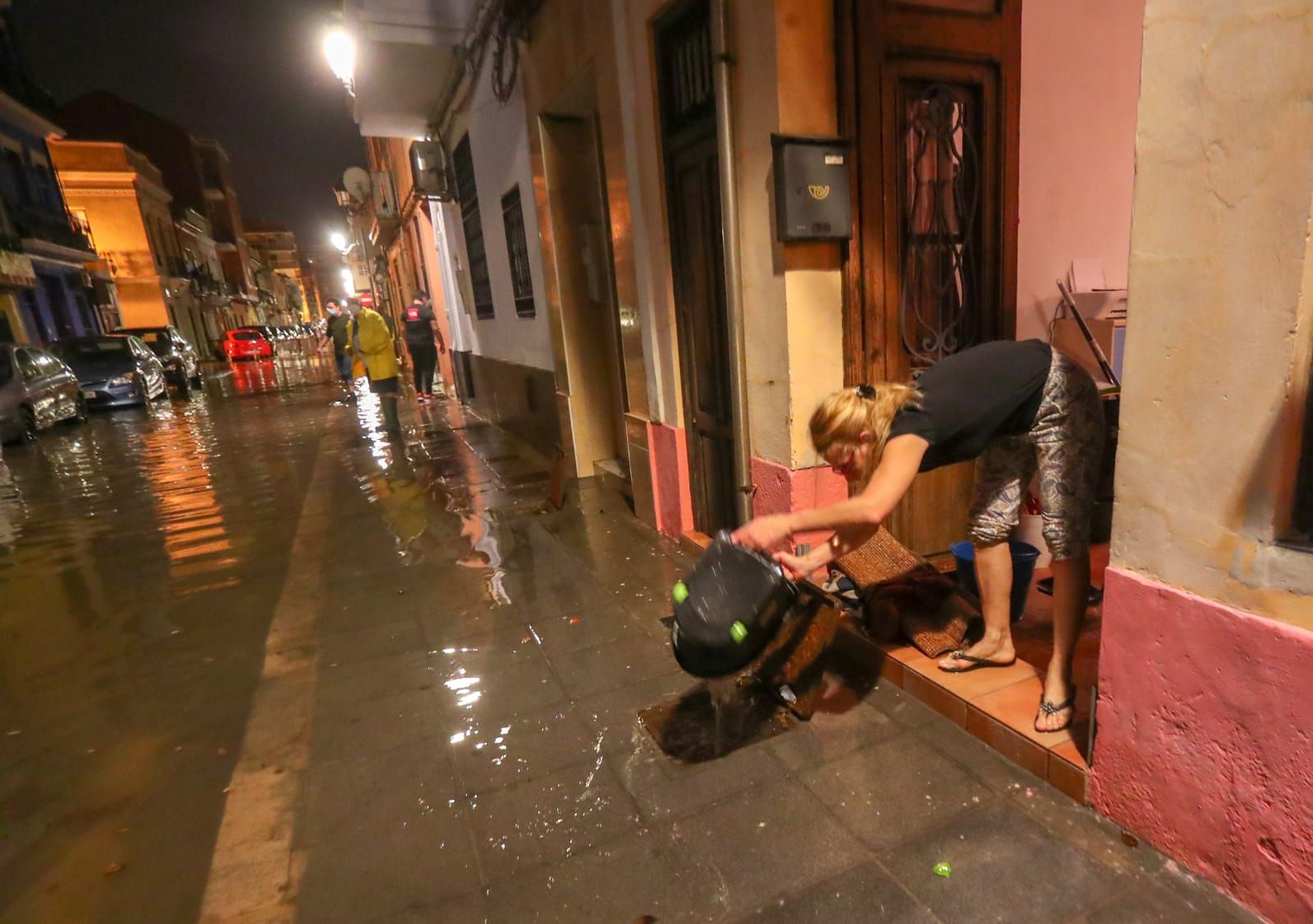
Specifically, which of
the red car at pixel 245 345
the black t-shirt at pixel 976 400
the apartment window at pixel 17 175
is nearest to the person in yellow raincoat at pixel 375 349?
the black t-shirt at pixel 976 400

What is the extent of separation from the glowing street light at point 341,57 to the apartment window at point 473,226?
160 centimetres

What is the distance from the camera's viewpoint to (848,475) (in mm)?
2531

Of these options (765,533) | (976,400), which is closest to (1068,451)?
(976,400)

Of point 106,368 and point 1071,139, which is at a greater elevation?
point 1071,139

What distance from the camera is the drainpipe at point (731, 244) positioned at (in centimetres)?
349

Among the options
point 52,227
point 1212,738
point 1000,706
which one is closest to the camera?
point 1212,738

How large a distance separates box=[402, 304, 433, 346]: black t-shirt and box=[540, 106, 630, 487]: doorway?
271 inches

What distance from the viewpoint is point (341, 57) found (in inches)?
411

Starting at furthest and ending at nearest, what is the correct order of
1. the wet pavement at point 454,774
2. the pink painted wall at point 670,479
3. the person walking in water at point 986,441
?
the pink painted wall at point 670,479 < the person walking in water at point 986,441 < the wet pavement at point 454,774

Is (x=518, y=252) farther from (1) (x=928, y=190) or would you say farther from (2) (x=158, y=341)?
(2) (x=158, y=341)

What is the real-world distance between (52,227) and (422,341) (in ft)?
65.5

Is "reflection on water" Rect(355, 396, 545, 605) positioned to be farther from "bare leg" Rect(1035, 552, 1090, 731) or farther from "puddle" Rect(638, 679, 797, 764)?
"bare leg" Rect(1035, 552, 1090, 731)

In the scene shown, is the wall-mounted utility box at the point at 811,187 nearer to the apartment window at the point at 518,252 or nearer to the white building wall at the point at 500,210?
the white building wall at the point at 500,210

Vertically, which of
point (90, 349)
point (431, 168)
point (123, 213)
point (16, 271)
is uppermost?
point (123, 213)
